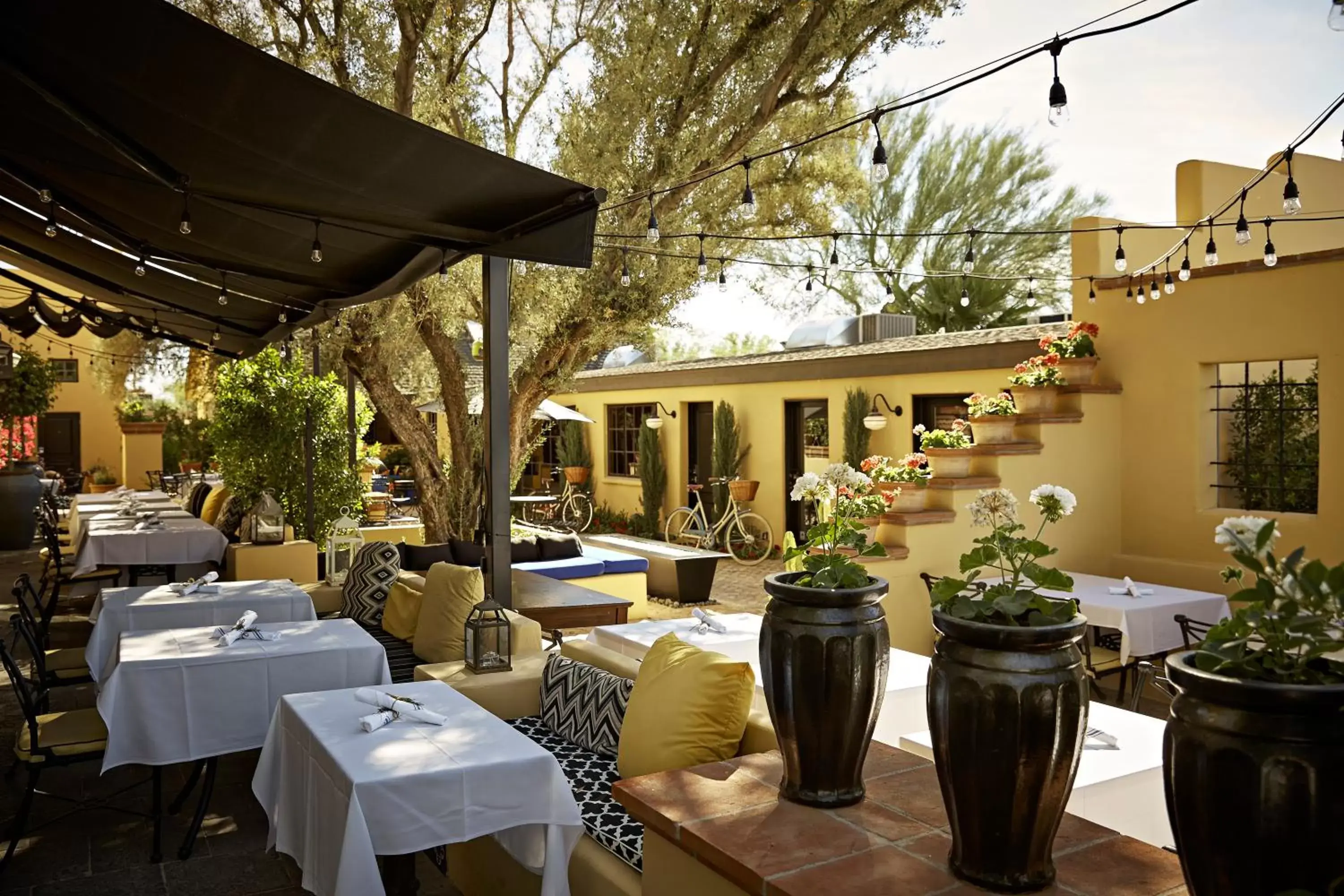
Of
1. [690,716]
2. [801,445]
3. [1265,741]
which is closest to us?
[1265,741]

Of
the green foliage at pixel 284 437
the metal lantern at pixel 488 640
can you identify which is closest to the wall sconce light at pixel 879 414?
the green foliage at pixel 284 437

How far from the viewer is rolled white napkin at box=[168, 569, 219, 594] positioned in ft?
19.7

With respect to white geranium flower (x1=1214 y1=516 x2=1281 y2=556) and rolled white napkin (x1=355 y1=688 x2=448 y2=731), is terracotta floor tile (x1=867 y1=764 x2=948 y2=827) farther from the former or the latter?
rolled white napkin (x1=355 y1=688 x2=448 y2=731)

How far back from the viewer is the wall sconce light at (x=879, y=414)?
39.2ft

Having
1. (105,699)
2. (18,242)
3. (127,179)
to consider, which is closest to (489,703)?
(105,699)

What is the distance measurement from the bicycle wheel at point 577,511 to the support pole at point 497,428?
11.1 m

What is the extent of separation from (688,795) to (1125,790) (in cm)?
159

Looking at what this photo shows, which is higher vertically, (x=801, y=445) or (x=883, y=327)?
(x=883, y=327)

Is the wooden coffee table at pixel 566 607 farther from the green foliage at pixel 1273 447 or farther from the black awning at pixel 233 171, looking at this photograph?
the green foliage at pixel 1273 447

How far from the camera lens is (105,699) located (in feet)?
13.6

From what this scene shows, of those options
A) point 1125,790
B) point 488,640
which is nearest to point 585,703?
point 488,640

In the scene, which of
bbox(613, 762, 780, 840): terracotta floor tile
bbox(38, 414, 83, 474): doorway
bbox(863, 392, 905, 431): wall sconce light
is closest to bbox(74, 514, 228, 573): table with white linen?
bbox(863, 392, 905, 431): wall sconce light

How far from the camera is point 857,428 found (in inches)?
485

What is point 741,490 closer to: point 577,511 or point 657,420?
point 657,420
